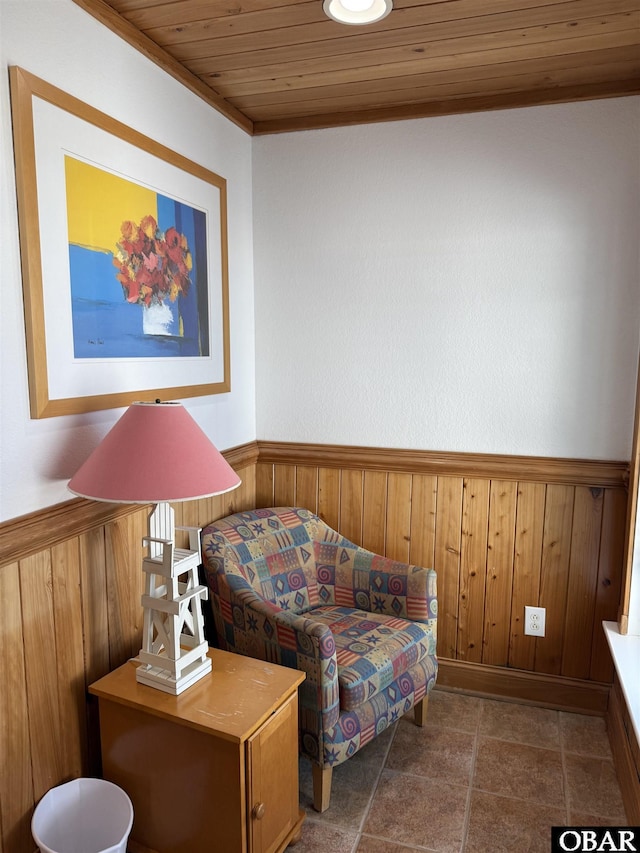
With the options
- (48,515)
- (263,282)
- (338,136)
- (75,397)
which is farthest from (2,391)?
(338,136)

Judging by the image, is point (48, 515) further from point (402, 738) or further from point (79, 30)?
point (402, 738)

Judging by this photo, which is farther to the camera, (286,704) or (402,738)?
(402,738)

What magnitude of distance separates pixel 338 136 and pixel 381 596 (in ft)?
6.12

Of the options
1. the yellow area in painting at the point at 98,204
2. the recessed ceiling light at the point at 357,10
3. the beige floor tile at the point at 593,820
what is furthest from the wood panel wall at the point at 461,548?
the recessed ceiling light at the point at 357,10

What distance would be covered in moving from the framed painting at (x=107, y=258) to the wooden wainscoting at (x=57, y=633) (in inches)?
13.6

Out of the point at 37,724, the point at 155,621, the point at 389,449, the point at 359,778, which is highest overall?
the point at 389,449

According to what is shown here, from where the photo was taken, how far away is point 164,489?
1.55 m

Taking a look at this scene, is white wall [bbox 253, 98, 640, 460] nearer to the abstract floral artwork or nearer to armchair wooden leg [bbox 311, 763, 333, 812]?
the abstract floral artwork

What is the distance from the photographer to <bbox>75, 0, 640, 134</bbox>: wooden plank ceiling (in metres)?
1.79

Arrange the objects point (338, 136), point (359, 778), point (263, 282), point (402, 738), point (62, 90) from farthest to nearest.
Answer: point (263, 282) < point (338, 136) < point (402, 738) < point (359, 778) < point (62, 90)

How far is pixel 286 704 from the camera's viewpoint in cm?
174

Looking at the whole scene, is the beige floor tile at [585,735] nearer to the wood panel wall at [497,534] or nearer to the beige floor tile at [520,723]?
the beige floor tile at [520,723]

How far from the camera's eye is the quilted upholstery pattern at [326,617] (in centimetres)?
191

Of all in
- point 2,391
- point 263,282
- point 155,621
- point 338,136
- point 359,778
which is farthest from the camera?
point 263,282
